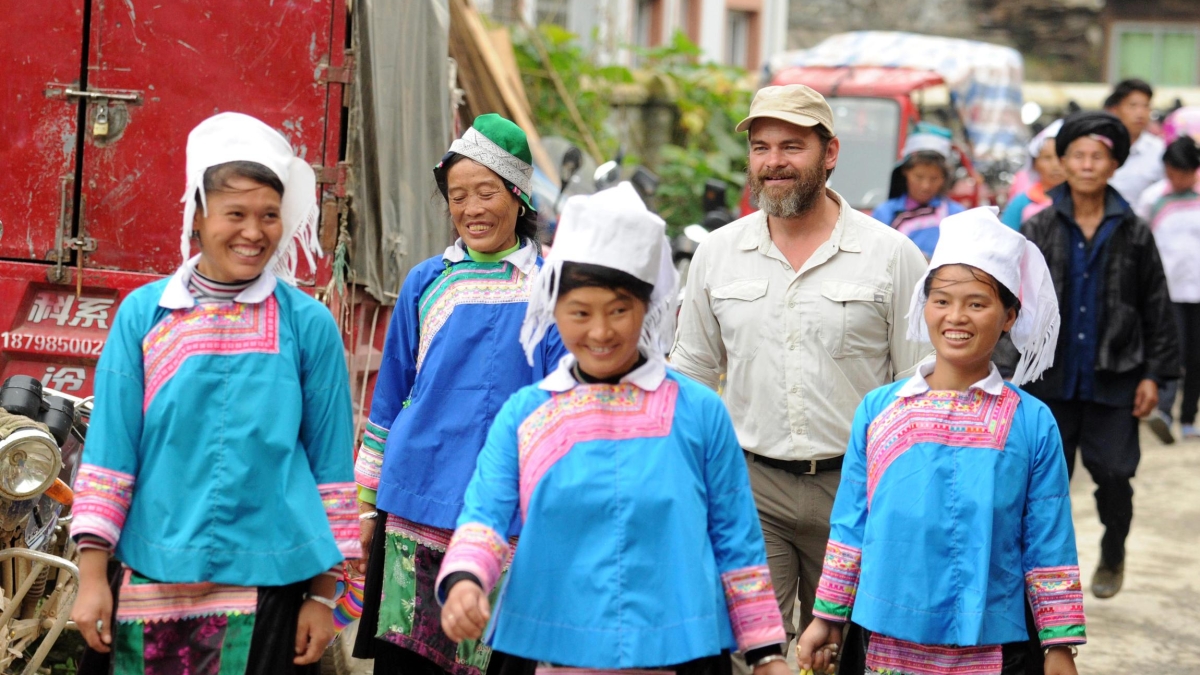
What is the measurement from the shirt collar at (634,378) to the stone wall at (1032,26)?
25.7 metres

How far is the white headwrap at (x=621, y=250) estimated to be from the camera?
2.98 meters

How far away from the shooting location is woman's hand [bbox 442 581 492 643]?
109 inches

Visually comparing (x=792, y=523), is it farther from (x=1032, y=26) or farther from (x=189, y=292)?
(x=1032, y=26)

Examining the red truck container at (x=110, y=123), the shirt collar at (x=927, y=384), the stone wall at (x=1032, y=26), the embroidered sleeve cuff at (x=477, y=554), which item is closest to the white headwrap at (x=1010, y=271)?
the shirt collar at (x=927, y=384)

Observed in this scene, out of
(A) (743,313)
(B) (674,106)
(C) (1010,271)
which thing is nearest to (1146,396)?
(A) (743,313)

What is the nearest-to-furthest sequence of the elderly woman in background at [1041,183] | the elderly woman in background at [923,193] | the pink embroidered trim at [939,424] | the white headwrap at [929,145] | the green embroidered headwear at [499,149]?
the pink embroidered trim at [939,424] < the green embroidered headwear at [499,149] < the elderly woman in background at [1041,183] < the elderly woman in background at [923,193] < the white headwrap at [929,145]

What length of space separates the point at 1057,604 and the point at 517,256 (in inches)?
63.0

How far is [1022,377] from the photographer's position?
12.5ft

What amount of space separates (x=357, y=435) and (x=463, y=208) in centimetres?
229

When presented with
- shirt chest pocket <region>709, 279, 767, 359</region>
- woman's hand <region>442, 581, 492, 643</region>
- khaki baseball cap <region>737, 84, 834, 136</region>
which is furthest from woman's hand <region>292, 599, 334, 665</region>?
khaki baseball cap <region>737, 84, 834, 136</region>

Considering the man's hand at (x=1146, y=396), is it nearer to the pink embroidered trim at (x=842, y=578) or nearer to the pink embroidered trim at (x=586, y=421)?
the pink embroidered trim at (x=842, y=578)

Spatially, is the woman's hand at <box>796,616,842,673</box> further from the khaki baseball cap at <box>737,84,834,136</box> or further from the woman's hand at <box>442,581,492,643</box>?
the khaki baseball cap at <box>737,84,834,136</box>

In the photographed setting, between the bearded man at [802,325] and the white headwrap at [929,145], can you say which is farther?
the white headwrap at [929,145]

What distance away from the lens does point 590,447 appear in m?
2.96
